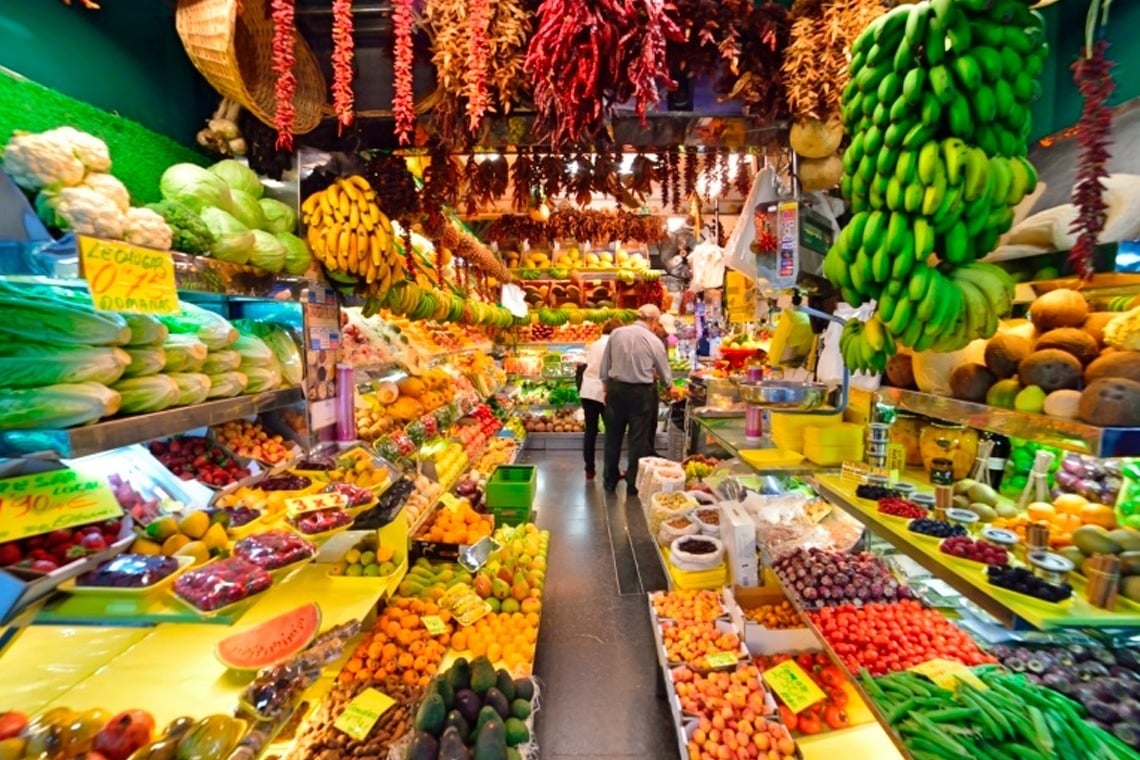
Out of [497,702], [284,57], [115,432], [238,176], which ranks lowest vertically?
[497,702]

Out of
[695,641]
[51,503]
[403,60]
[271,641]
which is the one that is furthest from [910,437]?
[51,503]

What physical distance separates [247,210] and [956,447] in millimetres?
3435

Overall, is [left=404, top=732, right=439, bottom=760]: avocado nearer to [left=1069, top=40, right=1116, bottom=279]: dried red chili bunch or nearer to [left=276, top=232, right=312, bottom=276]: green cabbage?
[left=276, top=232, right=312, bottom=276]: green cabbage

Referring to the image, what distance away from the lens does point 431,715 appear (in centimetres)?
199

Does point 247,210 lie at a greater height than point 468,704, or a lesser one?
greater

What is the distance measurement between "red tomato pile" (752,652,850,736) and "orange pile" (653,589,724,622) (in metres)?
0.31

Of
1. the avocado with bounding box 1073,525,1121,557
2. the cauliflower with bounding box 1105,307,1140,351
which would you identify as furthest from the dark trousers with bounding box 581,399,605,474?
the cauliflower with bounding box 1105,307,1140,351

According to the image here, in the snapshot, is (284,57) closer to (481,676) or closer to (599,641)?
(481,676)

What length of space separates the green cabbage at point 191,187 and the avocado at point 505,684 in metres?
2.35

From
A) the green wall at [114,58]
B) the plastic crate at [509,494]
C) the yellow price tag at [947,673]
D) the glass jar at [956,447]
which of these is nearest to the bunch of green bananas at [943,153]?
the glass jar at [956,447]

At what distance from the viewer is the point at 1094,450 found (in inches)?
48.3

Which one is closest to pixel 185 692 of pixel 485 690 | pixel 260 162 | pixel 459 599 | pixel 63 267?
pixel 485 690

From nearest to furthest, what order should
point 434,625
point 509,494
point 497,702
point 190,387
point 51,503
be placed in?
point 51,503 → point 190,387 → point 497,702 → point 434,625 → point 509,494

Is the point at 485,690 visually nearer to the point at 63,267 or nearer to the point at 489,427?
the point at 63,267
